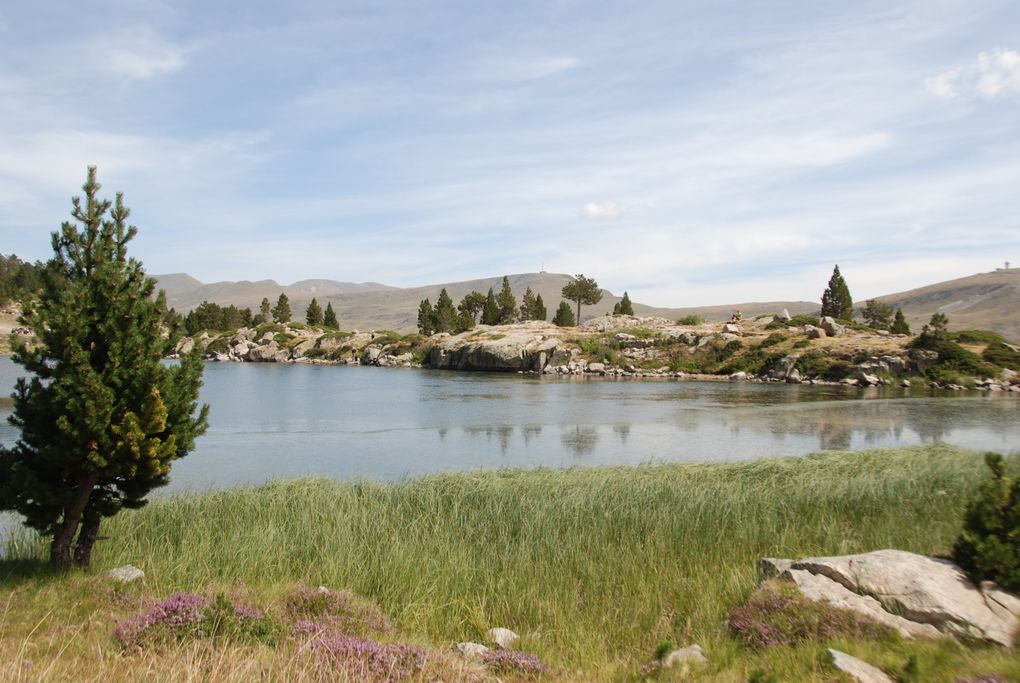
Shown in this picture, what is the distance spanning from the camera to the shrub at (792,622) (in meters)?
6.29

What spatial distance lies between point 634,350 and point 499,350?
53.1 feet

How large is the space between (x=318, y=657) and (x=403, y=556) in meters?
3.35

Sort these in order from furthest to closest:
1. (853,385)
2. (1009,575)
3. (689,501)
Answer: (853,385) < (689,501) < (1009,575)

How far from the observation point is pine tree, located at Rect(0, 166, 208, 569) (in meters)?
7.17

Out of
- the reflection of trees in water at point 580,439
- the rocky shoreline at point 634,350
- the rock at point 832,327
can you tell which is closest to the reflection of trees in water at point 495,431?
the reflection of trees in water at point 580,439

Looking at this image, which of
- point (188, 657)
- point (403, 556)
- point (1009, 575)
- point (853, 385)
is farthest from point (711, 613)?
point (853, 385)

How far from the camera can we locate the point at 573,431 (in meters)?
29.0

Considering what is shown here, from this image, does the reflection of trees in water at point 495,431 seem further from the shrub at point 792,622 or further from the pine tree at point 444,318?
the pine tree at point 444,318

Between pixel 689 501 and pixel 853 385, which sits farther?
pixel 853 385

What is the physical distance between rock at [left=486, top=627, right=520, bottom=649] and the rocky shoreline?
5372 cm

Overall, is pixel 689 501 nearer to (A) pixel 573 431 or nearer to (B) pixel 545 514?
(B) pixel 545 514

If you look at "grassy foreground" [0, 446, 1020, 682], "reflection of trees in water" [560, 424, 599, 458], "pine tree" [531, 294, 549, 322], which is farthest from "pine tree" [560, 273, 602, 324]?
"grassy foreground" [0, 446, 1020, 682]

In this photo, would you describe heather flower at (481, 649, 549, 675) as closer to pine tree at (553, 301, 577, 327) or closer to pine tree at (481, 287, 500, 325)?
pine tree at (553, 301, 577, 327)

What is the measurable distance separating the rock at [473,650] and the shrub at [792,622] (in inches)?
103
